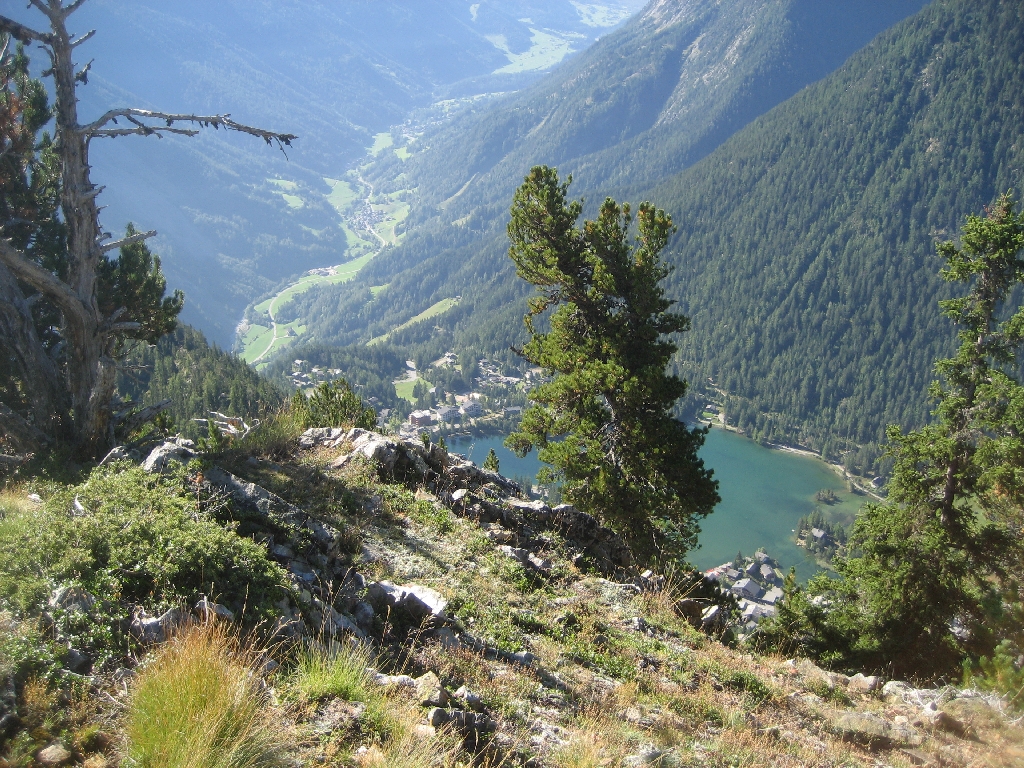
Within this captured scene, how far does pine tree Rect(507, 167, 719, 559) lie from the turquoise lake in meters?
85.7

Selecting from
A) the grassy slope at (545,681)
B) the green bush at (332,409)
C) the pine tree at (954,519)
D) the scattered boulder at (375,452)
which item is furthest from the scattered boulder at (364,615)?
the pine tree at (954,519)

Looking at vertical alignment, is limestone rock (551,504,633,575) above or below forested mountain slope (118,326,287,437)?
below

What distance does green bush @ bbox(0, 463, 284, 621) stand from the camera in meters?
4.75

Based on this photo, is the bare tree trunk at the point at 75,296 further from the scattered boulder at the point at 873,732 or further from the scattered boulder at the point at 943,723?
the scattered boulder at the point at 943,723

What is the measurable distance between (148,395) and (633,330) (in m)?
67.6

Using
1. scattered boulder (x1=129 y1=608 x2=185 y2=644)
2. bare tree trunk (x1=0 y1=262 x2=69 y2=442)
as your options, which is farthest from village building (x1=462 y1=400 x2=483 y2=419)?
scattered boulder (x1=129 y1=608 x2=185 y2=644)

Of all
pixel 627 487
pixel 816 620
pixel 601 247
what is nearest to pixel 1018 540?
pixel 816 620

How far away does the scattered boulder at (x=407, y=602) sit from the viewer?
6.61 meters

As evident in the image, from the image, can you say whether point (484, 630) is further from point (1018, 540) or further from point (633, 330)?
point (1018, 540)

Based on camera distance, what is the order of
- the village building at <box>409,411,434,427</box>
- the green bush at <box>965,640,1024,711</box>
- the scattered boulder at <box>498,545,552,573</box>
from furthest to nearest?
the village building at <box>409,411,434,427</box>, the scattered boulder at <box>498,545,552,573</box>, the green bush at <box>965,640,1024,711</box>

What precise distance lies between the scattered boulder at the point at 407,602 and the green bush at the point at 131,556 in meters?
1.38

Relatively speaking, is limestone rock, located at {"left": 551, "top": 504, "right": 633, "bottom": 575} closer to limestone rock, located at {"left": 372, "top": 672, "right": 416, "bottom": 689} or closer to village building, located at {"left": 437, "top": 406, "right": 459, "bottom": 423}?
limestone rock, located at {"left": 372, "top": 672, "right": 416, "bottom": 689}

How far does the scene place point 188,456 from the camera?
26.6ft

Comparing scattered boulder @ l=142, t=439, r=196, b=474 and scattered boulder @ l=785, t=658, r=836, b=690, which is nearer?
scattered boulder @ l=142, t=439, r=196, b=474
